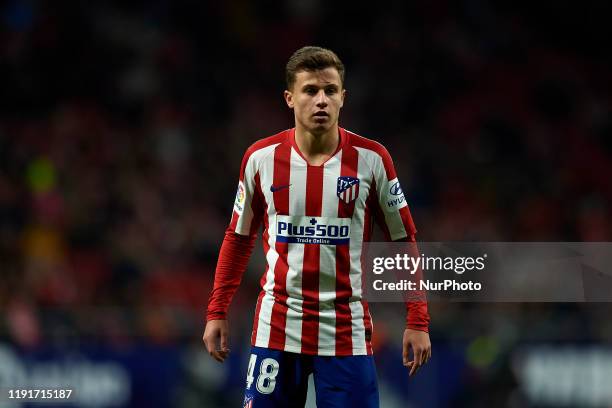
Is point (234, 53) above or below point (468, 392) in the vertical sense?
above

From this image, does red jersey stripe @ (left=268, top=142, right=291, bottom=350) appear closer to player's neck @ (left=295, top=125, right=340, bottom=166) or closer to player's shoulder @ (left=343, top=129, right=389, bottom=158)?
player's neck @ (left=295, top=125, right=340, bottom=166)

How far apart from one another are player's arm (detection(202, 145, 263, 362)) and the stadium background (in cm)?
323

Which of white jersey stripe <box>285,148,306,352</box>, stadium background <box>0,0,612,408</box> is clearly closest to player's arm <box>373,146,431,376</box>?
white jersey stripe <box>285,148,306,352</box>

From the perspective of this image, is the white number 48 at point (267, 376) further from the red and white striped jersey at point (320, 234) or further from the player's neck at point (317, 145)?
the player's neck at point (317, 145)

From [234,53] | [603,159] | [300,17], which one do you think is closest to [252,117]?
[234,53]

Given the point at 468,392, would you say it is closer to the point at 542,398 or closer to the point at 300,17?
the point at 542,398

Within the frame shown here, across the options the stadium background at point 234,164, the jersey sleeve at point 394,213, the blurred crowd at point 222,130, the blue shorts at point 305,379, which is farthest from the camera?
the blurred crowd at point 222,130

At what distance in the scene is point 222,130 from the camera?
11.3m

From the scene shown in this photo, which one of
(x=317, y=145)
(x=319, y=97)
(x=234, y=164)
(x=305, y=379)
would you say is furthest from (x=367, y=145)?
(x=234, y=164)

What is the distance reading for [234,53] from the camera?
40.7ft

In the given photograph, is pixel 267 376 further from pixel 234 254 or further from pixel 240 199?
pixel 240 199

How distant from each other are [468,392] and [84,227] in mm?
3969

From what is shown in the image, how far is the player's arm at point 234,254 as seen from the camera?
14.2 ft

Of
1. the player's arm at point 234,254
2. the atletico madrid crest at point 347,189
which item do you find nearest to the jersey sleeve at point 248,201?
the player's arm at point 234,254
